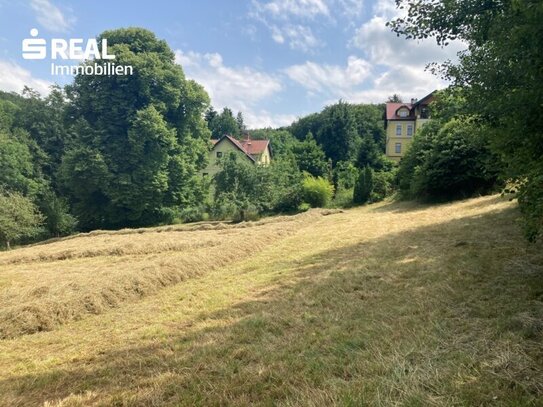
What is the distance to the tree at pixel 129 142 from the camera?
25312mm

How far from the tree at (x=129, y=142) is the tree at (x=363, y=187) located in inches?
553

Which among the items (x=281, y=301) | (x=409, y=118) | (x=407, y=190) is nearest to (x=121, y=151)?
(x=407, y=190)

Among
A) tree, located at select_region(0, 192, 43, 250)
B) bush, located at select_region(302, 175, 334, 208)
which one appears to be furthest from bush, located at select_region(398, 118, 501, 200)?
→ tree, located at select_region(0, 192, 43, 250)

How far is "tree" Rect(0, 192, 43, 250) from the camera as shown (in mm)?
21188

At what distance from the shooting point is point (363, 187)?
2555 centimetres

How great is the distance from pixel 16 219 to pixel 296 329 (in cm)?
2439

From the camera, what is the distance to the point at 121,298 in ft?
23.5

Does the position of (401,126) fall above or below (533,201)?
above

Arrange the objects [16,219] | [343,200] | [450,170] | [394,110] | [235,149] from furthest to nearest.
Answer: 1. [235,149]
2. [394,110]
3. [343,200]
4. [16,219]
5. [450,170]

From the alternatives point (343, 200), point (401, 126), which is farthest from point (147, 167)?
point (401, 126)

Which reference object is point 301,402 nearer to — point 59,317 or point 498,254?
point 59,317

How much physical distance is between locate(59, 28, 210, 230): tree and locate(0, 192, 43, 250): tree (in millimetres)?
3777

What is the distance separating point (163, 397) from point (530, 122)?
18.7ft

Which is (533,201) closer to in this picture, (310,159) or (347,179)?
(347,179)
